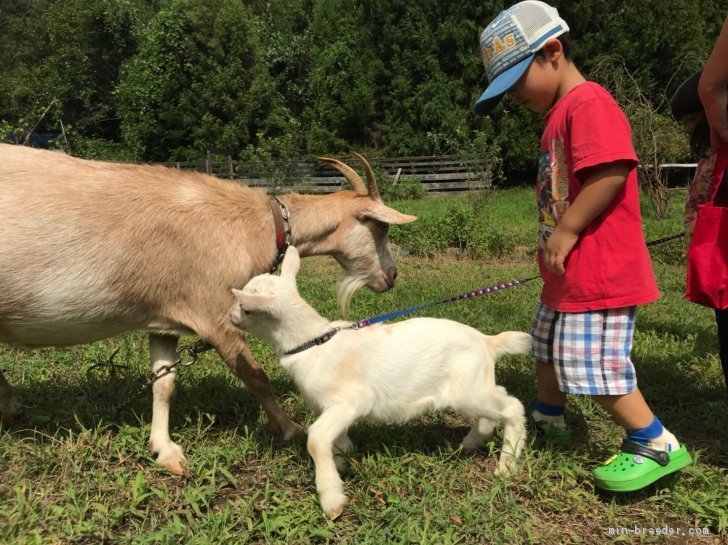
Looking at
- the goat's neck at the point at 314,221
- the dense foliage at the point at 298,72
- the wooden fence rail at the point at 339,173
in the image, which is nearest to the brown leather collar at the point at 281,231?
the goat's neck at the point at 314,221

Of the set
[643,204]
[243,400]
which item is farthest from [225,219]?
[643,204]

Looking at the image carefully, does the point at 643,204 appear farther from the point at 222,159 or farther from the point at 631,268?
the point at 222,159

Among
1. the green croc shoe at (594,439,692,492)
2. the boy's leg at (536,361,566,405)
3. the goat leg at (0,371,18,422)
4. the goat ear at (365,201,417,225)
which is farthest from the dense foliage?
the goat leg at (0,371,18,422)

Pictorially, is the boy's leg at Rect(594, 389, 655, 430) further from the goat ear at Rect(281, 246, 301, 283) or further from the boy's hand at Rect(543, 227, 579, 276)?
the goat ear at Rect(281, 246, 301, 283)

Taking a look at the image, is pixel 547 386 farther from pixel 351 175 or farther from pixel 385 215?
pixel 351 175

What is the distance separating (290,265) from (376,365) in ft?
2.10

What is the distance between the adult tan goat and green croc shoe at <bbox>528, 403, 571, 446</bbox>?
1.27 metres

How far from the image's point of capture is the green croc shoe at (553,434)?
276 cm

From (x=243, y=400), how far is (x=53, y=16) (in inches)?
1206

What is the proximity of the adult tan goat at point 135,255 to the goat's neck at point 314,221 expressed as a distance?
13mm

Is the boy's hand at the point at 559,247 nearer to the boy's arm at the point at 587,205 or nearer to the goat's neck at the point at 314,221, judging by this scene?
the boy's arm at the point at 587,205

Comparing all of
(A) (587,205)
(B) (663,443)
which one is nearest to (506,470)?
(B) (663,443)

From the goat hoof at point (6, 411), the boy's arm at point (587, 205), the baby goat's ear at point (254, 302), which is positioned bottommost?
the goat hoof at point (6, 411)

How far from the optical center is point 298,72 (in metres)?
28.3
